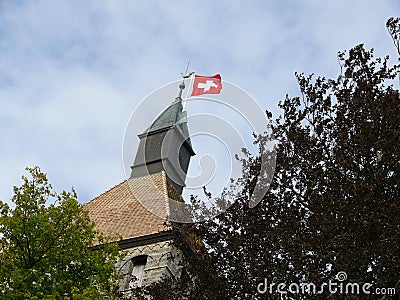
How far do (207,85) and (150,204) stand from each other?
6689 millimetres

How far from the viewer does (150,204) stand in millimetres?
19844

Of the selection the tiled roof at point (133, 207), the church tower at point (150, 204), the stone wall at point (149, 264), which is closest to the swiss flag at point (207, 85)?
the church tower at point (150, 204)

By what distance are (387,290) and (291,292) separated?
4.72 ft

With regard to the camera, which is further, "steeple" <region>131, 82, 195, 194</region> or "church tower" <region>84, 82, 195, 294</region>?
"steeple" <region>131, 82, 195, 194</region>

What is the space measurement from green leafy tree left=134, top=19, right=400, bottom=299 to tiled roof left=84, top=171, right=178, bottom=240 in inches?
294

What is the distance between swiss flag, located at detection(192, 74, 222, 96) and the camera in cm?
1431

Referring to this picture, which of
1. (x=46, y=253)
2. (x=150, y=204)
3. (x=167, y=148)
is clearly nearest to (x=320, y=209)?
(x=46, y=253)

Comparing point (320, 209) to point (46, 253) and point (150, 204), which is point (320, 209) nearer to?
point (46, 253)

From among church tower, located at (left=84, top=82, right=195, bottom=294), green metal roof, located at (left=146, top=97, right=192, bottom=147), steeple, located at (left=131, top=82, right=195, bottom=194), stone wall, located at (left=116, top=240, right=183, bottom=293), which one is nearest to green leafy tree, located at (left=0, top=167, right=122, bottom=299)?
church tower, located at (left=84, top=82, right=195, bottom=294)

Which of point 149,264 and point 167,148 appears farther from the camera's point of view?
point 167,148

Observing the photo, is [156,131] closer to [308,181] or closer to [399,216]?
[308,181]

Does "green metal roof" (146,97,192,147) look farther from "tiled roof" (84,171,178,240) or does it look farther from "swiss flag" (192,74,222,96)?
"swiss flag" (192,74,222,96)

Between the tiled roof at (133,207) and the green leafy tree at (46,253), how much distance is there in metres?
4.58

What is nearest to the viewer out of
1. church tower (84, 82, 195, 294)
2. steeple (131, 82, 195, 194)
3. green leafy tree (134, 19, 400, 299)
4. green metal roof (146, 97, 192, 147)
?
green leafy tree (134, 19, 400, 299)
